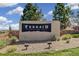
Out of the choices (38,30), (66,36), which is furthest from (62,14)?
(38,30)

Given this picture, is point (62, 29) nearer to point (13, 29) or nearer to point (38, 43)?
point (38, 43)

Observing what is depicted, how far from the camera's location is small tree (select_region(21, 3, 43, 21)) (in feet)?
13.9

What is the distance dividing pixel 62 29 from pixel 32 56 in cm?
65

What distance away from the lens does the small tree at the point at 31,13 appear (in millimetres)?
4230

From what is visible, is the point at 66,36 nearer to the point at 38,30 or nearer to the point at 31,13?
the point at 38,30

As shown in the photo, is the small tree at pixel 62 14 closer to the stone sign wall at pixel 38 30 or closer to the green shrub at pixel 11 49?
the stone sign wall at pixel 38 30

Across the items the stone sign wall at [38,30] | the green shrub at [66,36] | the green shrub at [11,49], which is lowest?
the green shrub at [11,49]

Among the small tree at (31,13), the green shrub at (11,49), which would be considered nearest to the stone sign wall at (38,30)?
the small tree at (31,13)

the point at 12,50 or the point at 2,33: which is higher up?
the point at 2,33

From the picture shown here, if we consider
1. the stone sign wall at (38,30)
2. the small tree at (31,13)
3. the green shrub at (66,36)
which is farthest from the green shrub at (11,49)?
the green shrub at (66,36)

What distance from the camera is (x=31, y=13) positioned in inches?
170

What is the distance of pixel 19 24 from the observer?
169 inches

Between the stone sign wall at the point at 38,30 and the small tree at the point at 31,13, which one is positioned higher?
the small tree at the point at 31,13

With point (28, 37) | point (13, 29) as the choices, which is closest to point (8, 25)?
point (13, 29)
